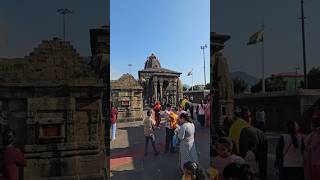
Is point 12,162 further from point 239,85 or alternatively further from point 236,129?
point 239,85

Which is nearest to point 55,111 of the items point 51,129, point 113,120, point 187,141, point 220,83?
point 51,129

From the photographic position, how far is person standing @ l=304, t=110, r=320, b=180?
431 centimetres

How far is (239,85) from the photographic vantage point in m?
5.04

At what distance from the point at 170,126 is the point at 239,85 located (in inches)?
43.6

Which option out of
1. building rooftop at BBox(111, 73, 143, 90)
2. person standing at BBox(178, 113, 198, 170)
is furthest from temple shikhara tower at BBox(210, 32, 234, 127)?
building rooftop at BBox(111, 73, 143, 90)

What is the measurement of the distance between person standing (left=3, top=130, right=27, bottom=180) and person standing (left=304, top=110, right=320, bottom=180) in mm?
2934

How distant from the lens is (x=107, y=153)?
4219 millimetres

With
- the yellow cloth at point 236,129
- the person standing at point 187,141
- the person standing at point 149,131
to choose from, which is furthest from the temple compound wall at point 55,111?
the yellow cloth at point 236,129

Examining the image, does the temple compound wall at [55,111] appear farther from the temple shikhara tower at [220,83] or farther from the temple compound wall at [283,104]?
the temple compound wall at [283,104]

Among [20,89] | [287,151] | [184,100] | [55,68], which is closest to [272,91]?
[287,151]

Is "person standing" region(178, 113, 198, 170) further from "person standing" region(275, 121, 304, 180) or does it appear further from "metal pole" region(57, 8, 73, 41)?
"metal pole" region(57, 8, 73, 41)

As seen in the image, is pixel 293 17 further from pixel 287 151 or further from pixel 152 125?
pixel 152 125

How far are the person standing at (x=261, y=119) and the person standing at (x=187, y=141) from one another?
990mm

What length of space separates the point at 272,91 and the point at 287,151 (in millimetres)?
804
